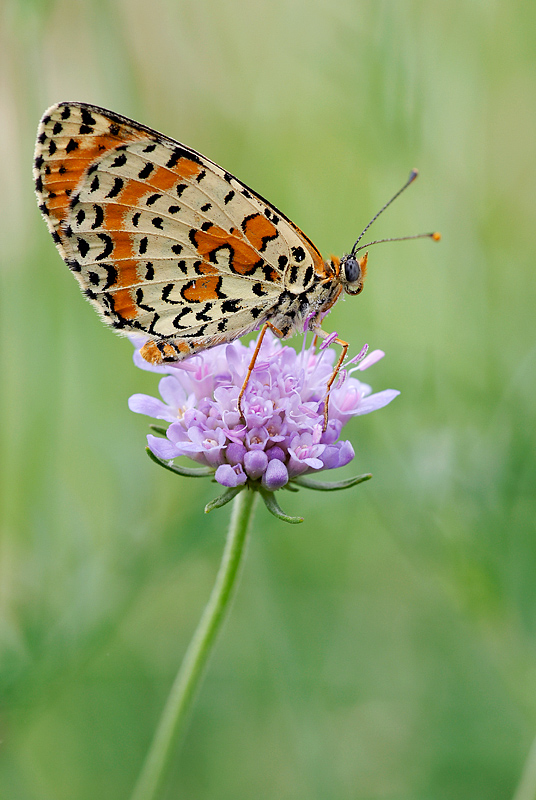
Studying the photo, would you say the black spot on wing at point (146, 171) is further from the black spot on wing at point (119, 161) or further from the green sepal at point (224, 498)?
the green sepal at point (224, 498)

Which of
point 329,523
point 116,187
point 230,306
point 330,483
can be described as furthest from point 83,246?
point 329,523

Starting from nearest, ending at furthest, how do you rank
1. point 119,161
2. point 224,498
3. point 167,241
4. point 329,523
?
point 224,498, point 119,161, point 167,241, point 329,523

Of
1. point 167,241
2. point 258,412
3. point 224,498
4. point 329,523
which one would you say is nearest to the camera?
point 224,498

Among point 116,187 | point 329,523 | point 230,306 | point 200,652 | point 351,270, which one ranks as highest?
point 116,187

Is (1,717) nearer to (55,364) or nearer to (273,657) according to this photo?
(273,657)

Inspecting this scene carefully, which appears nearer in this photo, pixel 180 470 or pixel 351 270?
pixel 180 470

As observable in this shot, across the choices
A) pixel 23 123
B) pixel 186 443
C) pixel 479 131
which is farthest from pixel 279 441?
pixel 479 131

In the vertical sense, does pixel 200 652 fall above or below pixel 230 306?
below

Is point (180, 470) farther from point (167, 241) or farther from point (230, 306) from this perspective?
point (167, 241)
